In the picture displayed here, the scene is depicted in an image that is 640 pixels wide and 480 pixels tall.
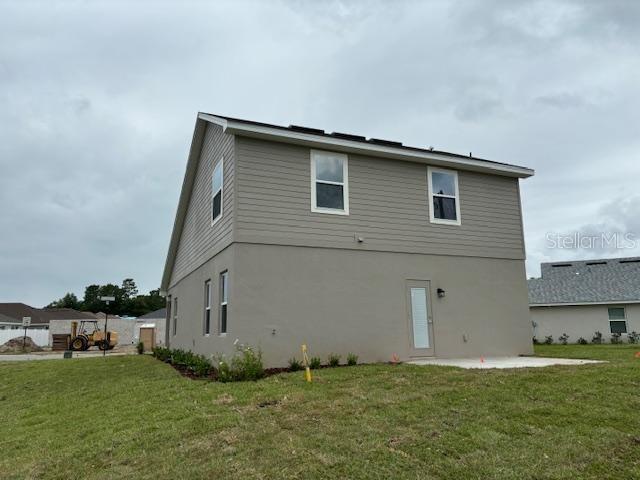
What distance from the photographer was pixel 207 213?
1294 centimetres

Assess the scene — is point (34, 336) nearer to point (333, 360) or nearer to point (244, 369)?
point (333, 360)

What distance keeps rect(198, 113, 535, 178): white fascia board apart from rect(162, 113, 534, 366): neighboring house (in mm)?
32

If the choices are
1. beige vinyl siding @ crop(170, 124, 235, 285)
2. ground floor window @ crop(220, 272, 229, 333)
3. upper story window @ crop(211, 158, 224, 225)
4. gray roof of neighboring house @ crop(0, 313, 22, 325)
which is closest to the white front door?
ground floor window @ crop(220, 272, 229, 333)

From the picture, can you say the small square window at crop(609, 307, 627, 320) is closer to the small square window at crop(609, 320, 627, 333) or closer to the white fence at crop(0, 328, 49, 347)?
the small square window at crop(609, 320, 627, 333)

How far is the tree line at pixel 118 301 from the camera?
72875 mm

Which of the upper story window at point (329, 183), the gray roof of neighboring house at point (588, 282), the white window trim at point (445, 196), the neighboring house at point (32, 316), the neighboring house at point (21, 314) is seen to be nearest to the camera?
the upper story window at point (329, 183)

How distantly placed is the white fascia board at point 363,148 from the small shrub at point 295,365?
15.3 ft

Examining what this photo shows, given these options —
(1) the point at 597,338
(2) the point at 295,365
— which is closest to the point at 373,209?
(2) the point at 295,365

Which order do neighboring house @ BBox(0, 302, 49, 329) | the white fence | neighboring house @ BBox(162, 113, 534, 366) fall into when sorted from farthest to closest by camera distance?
1. neighboring house @ BBox(0, 302, 49, 329)
2. the white fence
3. neighboring house @ BBox(162, 113, 534, 366)

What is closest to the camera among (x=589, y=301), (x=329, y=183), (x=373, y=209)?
(x=329, y=183)

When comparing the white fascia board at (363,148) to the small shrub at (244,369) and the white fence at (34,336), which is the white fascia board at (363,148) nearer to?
the small shrub at (244,369)

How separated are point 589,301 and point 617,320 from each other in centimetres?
148

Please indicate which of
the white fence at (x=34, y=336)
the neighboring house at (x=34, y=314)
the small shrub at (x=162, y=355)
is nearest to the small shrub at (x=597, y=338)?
the small shrub at (x=162, y=355)

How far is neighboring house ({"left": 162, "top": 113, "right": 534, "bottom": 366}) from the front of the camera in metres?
10.0
